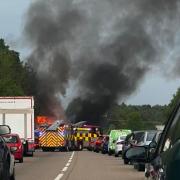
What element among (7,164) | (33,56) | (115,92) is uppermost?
(33,56)

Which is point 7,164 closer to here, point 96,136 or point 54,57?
point 96,136

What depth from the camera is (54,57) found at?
316ft

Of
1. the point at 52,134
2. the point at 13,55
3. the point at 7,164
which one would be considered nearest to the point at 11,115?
the point at 52,134

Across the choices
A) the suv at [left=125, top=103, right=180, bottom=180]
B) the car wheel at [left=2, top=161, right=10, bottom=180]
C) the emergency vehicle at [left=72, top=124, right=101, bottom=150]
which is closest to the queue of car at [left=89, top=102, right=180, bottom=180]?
the suv at [left=125, top=103, right=180, bottom=180]

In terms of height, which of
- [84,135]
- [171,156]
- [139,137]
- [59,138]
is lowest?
[171,156]

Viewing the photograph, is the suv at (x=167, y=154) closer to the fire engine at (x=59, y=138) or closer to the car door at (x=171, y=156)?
the car door at (x=171, y=156)

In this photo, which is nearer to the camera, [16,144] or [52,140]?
[16,144]

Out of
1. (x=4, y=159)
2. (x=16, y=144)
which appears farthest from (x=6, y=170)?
(x=16, y=144)

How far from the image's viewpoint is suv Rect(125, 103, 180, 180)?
4.31 meters

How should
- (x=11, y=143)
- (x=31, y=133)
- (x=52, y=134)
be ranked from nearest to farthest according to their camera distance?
(x=11, y=143), (x=31, y=133), (x=52, y=134)

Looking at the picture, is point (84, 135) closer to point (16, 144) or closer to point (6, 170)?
point (16, 144)

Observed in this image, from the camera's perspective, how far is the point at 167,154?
4.64 metres

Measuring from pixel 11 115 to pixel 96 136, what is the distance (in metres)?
33.3

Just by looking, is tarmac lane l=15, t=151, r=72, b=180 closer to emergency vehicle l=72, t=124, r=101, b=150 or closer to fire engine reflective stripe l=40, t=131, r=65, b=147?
fire engine reflective stripe l=40, t=131, r=65, b=147
